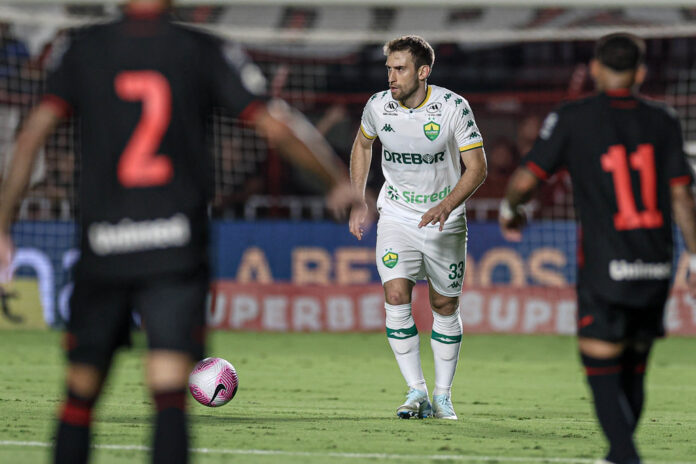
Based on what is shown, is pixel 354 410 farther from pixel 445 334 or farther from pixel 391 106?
pixel 391 106

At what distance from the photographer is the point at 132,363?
10.6 m

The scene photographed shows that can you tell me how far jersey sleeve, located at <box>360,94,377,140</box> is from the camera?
7.69m

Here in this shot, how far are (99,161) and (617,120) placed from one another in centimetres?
212

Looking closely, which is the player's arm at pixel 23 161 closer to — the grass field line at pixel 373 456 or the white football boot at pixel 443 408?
the grass field line at pixel 373 456

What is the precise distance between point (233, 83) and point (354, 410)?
4008mm

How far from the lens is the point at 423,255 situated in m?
Result: 7.58

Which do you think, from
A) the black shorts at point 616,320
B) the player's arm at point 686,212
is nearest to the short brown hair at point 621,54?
the player's arm at point 686,212

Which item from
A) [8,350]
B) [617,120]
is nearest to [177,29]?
[617,120]

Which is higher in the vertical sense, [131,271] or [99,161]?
[99,161]

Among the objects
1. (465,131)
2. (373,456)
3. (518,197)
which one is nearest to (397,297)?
(465,131)

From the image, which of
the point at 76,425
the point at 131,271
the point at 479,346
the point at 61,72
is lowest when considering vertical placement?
the point at 479,346

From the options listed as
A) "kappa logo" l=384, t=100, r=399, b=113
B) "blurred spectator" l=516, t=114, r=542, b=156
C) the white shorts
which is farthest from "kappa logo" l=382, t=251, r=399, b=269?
"blurred spectator" l=516, t=114, r=542, b=156

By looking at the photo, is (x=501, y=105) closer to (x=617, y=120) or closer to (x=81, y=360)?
(x=617, y=120)

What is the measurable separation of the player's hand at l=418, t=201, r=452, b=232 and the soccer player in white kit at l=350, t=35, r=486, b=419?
0.56 ft
